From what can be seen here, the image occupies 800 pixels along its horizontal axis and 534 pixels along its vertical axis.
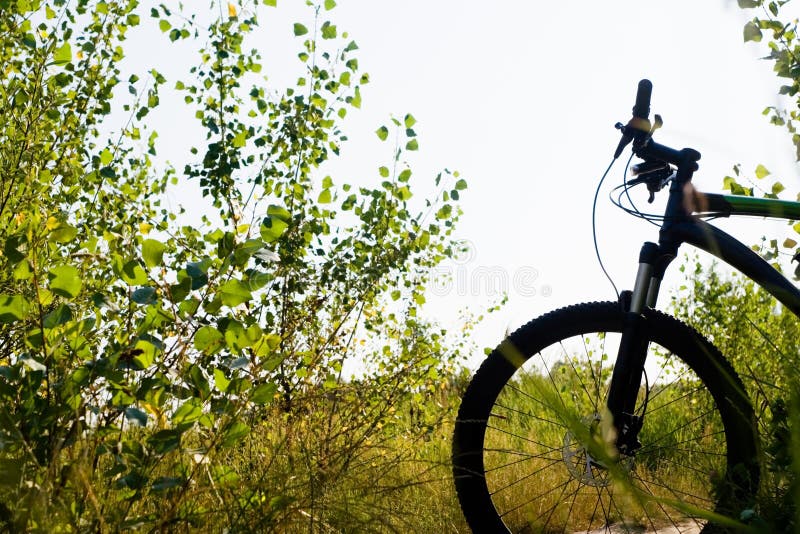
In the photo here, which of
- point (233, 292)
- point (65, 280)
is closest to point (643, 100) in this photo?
point (233, 292)

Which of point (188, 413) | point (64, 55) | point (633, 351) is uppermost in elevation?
point (64, 55)

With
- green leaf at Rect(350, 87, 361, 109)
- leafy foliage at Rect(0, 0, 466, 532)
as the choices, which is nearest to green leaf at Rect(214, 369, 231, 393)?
leafy foliage at Rect(0, 0, 466, 532)

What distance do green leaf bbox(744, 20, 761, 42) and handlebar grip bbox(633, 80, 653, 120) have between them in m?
0.98

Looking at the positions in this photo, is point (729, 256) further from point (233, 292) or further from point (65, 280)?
point (65, 280)

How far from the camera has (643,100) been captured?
2.78m

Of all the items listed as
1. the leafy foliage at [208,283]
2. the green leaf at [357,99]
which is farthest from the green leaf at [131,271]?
the green leaf at [357,99]

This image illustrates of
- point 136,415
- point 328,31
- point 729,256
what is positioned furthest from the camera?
point 328,31

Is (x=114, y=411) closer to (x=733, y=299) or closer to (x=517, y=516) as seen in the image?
(x=517, y=516)

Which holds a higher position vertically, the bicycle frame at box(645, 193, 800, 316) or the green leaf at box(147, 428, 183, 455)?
the bicycle frame at box(645, 193, 800, 316)

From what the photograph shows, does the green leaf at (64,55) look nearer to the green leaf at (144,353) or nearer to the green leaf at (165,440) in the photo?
the green leaf at (144,353)

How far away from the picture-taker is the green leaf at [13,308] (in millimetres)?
1896

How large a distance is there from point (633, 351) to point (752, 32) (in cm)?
159

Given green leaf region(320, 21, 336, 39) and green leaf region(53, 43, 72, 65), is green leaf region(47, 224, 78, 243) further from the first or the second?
green leaf region(320, 21, 336, 39)

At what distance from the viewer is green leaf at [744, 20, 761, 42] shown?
11.3ft
